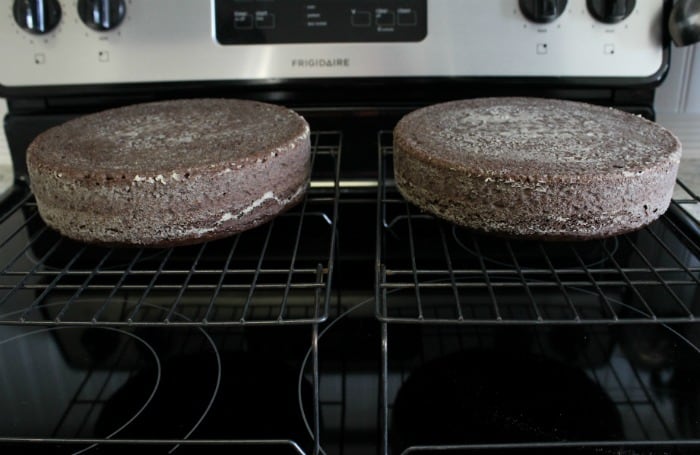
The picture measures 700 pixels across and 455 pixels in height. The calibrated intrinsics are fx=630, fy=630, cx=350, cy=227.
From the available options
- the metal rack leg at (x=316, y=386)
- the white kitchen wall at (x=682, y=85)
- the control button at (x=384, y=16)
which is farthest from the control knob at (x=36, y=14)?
the white kitchen wall at (x=682, y=85)

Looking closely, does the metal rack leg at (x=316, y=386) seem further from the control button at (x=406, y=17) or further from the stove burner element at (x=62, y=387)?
the control button at (x=406, y=17)

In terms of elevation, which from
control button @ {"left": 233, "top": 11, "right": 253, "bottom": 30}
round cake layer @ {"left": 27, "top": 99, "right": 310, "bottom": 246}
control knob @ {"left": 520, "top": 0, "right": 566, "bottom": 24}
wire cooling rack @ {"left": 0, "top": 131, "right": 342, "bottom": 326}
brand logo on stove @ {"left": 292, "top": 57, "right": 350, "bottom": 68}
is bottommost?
wire cooling rack @ {"left": 0, "top": 131, "right": 342, "bottom": 326}

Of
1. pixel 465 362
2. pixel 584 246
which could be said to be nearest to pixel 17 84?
pixel 465 362

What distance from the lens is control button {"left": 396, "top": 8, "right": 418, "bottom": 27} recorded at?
0.89 m

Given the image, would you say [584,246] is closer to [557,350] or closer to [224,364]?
[557,350]

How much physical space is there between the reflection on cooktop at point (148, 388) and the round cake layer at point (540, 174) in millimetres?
252

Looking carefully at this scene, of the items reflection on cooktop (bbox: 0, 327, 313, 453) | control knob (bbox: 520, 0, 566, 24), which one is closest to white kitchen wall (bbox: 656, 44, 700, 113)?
control knob (bbox: 520, 0, 566, 24)

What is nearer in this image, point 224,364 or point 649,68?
point 224,364

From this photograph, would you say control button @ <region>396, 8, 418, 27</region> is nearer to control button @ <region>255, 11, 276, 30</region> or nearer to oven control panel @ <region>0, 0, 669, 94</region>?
oven control panel @ <region>0, 0, 669, 94</region>

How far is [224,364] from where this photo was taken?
0.70 meters

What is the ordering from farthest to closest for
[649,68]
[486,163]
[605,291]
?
[649,68], [605,291], [486,163]

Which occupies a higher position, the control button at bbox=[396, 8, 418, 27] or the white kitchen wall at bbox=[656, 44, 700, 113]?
the control button at bbox=[396, 8, 418, 27]

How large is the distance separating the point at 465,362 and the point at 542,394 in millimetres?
88

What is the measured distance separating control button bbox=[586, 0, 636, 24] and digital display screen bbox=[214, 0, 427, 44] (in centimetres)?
23
